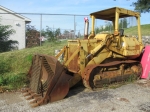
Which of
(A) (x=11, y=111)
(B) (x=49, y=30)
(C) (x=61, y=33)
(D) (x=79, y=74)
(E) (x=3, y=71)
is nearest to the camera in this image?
(A) (x=11, y=111)

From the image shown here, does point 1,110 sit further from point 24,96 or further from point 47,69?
point 47,69

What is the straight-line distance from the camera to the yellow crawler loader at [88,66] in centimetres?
522

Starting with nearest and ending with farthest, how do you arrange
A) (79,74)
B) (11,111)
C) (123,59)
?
(11,111) → (79,74) → (123,59)

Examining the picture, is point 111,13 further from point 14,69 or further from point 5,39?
point 5,39

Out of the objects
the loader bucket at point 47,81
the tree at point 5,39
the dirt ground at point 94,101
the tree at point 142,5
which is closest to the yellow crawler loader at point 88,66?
the loader bucket at point 47,81

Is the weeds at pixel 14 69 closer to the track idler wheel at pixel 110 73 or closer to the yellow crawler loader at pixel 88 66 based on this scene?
the yellow crawler loader at pixel 88 66

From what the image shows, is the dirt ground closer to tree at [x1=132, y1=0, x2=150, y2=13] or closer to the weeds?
the weeds

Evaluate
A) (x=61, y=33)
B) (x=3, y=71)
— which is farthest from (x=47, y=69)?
(x=61, y=33)

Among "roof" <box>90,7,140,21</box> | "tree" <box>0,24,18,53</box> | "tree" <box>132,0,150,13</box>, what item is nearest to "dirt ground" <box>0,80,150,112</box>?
"roof" <box>90,7,140,21</box>

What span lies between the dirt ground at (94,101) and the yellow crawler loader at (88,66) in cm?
23

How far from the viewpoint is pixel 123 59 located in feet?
22.5

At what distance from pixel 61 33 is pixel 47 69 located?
36.3ft

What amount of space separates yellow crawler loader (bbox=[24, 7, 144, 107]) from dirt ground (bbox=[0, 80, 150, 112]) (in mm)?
230

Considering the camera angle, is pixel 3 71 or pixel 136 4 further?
pixel 136 4
